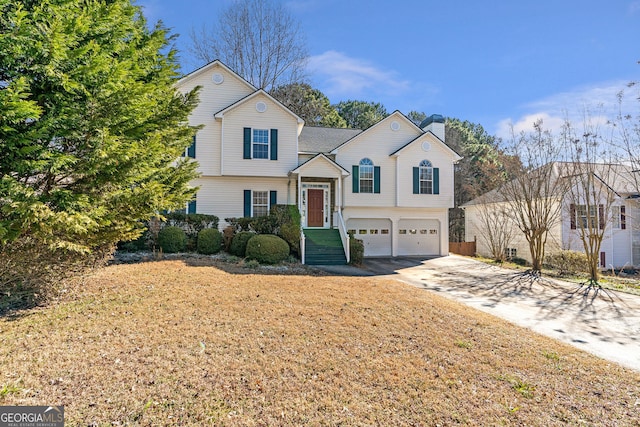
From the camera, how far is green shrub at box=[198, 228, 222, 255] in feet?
45.9

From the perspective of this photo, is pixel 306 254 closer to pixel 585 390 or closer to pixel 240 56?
pixel 585 390

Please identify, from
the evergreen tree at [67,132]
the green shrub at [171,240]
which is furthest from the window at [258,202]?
the evergreen tree at [67,132]

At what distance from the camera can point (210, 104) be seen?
16.6m

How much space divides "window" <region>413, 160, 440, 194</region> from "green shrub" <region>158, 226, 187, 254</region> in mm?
12725

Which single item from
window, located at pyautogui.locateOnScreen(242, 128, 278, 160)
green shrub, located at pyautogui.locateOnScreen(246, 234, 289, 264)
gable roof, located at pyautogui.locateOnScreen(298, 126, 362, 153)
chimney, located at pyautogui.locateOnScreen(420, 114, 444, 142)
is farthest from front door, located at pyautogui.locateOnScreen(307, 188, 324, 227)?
chimney, located at pyautogui.locateOnScreen(420, 114, 444, 142)

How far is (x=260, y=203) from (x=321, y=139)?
5.68 meters

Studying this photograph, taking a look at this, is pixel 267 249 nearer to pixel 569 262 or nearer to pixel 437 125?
pixel 569 262

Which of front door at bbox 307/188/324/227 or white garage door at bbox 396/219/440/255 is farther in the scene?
white garage door at bbox 396/219/440/255

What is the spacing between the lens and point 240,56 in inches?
1026

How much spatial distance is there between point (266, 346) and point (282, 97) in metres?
25.8

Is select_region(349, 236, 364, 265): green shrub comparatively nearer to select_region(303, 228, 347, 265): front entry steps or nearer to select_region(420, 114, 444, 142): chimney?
select_region(303, 228, 347, 265): front entry steps

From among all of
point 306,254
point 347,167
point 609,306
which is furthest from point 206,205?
point 609,306

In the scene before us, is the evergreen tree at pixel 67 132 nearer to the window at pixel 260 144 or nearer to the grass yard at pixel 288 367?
the grass yard at pixel 288 367

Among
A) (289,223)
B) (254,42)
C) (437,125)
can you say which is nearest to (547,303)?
(289,223)
